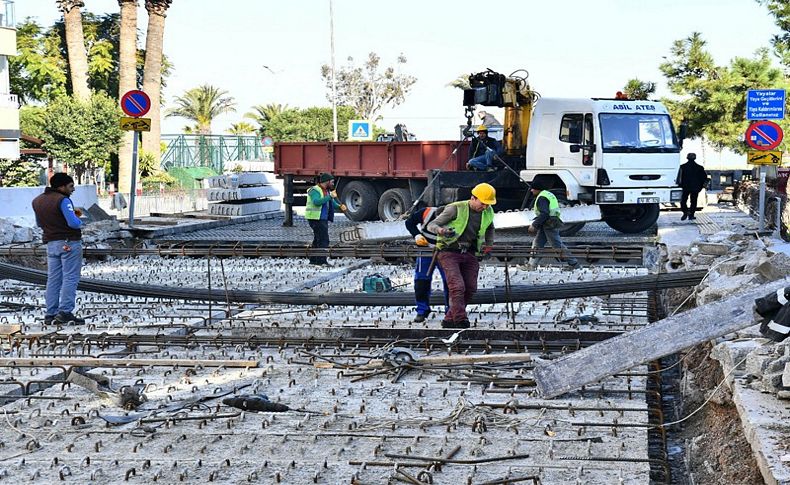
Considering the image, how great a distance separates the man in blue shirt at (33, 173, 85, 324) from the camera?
10719 millimetres

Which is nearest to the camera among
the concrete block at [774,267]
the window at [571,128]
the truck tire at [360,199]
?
the concrete block at [774,267]

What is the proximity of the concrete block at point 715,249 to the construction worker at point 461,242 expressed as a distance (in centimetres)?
461

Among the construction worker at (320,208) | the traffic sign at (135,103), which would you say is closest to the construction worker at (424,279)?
the construction worker at (320,208)

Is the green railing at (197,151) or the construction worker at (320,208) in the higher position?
the green railing at (197,151)

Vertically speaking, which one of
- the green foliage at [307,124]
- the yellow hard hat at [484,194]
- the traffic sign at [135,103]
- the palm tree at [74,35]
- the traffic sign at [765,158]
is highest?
the palm tree at [74,35]

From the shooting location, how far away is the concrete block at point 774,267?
950 centimetres

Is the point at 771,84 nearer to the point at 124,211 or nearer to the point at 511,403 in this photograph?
the point at 124,211

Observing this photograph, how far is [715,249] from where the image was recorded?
13.6m

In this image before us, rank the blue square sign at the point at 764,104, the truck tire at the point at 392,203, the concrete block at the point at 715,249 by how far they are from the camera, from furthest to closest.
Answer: the truck tire at the point at 392,203
the blue square sign at the point at 764,104
the concrete block at the point at 715,249

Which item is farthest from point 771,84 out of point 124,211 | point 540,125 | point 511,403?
point 511,403

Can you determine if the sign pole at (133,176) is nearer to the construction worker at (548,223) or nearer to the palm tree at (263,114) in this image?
the construction worker at (548,223)

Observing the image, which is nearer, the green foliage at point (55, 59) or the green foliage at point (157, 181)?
the green foliage at point (157, 181)

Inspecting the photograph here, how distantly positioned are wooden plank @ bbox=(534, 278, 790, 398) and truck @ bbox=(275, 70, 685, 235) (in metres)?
12.7

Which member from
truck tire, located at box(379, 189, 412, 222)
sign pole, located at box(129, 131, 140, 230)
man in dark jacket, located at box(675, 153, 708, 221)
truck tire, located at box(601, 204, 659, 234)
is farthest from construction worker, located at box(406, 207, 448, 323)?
man in dark jacket, located at box(675, 153, 708, 221)
